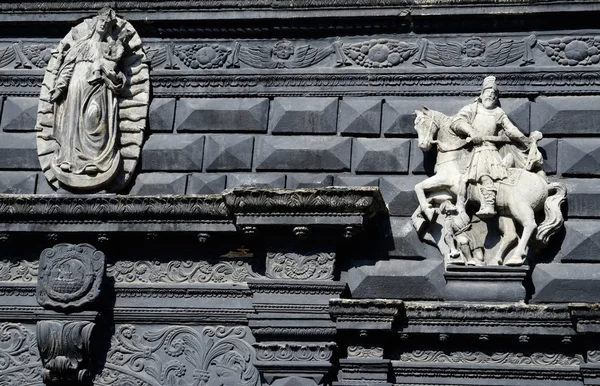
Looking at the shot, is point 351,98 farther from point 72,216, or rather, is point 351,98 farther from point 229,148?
point 72,216

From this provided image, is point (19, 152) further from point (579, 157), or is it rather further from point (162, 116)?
point (579, 157)

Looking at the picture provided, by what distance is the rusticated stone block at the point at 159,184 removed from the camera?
1219 centimetres

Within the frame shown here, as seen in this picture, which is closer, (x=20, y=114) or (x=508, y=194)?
(x=508, y=194)

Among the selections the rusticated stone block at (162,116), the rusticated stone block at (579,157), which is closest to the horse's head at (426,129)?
the rusticated stone block at (579,157)

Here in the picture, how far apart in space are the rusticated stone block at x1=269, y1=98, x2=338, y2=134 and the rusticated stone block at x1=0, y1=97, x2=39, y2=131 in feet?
6.57

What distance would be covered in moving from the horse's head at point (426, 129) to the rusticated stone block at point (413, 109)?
0.48 feet

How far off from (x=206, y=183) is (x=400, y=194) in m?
1.54

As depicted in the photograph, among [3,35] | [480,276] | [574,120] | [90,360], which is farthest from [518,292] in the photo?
[3,35]

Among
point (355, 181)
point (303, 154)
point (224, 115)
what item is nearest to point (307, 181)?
point (303, 154)

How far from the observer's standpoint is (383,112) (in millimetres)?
12180

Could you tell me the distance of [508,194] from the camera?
11.5 metres

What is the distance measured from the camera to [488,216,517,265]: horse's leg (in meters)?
11.4

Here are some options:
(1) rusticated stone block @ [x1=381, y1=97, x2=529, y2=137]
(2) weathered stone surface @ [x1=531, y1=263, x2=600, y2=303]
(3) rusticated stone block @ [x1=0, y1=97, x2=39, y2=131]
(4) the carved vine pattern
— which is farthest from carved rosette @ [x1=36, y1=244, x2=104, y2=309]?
(2) weathered stone surface @ [x1=531, y1=263, x2=600, y2=303]

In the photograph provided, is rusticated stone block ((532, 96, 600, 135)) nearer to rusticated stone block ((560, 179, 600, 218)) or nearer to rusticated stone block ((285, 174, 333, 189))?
rusticated stone block ((560, 179, 600, 218))
